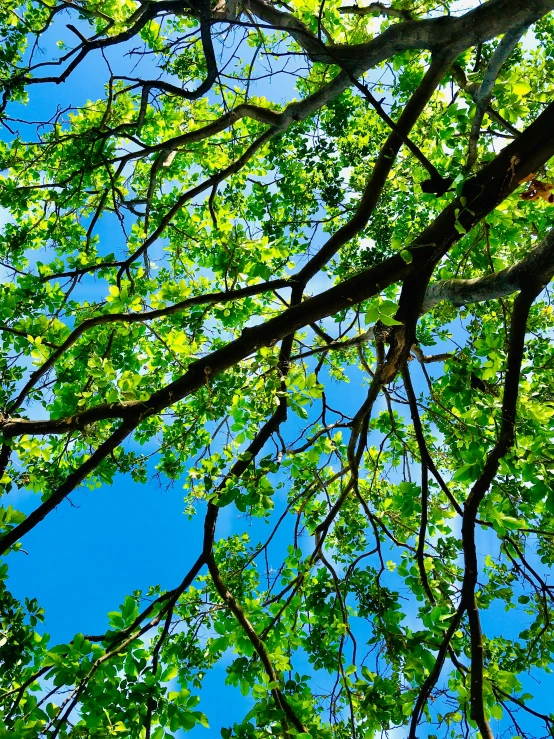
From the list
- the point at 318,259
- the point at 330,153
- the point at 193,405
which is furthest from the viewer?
the point at 330,153

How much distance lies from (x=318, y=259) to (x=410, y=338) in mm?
1318

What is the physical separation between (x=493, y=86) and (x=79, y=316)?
5.55 m

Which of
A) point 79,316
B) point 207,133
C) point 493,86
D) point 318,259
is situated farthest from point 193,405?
point 493,86

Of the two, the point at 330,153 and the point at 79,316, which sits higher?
the point at 330,153

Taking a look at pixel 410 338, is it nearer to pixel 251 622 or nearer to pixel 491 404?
pixel 491 404

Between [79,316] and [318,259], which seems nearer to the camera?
[318,259]

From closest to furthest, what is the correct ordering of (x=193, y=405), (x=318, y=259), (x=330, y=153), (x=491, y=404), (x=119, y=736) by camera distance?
(x=119, y=736) → (x=491, y=404) → (x=318, y=259) → (x=193, y=405) → (x=330, y=153)

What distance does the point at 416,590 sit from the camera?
149 inches

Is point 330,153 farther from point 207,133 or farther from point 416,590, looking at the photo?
point 416,590

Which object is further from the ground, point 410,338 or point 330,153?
point 330,153

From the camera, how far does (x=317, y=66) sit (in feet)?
21.9

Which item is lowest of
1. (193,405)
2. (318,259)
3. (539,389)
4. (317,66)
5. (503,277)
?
(539,389)

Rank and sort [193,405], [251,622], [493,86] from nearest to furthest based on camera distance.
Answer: [493,86] → [251,622] → [193,405]

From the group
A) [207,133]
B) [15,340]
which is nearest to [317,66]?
[207,133]
